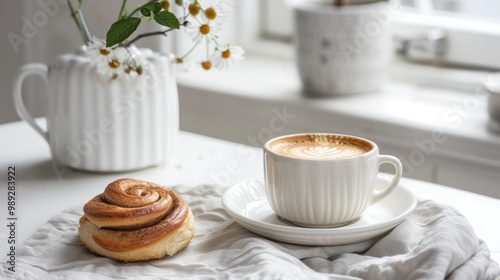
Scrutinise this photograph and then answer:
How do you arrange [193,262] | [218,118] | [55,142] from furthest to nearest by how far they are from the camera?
[218,118]
[55,142]
[193,262]

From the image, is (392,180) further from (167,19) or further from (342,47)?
(342,47)

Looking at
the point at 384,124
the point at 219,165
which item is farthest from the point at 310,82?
the point at 219,165

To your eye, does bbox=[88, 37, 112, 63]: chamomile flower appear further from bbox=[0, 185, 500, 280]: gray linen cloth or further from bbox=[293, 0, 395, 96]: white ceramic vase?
bbox=[293, 0, 395, 96]: white ceramic vase

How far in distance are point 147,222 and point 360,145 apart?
230 mm

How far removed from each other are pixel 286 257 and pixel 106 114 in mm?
386

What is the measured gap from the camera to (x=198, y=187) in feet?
3.01

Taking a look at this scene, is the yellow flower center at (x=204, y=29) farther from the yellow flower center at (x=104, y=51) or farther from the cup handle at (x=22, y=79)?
the cup handle at (x=22, y=79)

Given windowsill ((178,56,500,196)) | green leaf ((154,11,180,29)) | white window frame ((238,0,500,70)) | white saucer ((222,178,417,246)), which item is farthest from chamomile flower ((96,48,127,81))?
white window frame ((238,0,500,70))

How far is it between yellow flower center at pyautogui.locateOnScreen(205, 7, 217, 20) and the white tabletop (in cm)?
21

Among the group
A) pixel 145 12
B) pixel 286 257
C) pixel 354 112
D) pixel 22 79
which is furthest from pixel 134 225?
pixel 354 112

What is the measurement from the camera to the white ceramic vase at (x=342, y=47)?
1.44 m

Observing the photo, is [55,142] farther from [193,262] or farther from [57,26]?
[57,26]

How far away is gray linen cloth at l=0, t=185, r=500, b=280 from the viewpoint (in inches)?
26.1

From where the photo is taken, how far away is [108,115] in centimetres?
101
